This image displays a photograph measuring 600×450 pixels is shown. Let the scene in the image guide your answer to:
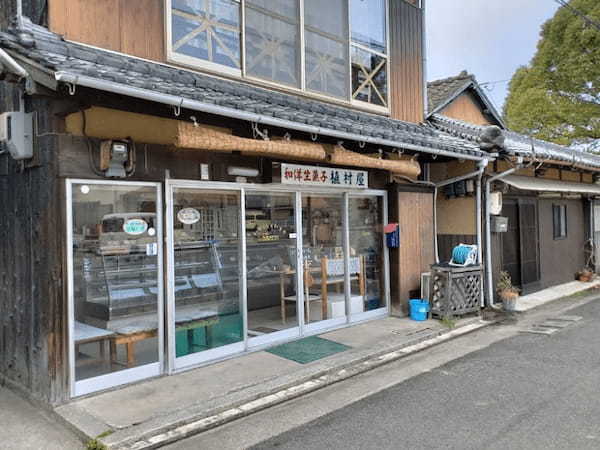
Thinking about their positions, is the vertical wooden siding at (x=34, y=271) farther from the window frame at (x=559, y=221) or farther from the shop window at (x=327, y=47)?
the window frame at (x=559, y=221)

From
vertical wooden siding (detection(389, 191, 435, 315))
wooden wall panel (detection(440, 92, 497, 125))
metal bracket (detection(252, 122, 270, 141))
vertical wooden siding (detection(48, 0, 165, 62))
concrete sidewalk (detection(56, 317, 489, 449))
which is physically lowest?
concrete sidewalk (detection(56, 317, 489, 449))

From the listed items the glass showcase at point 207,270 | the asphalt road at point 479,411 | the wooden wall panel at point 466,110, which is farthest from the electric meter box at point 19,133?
the wooden wall panel at point 466,110

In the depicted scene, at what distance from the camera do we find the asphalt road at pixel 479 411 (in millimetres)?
4082

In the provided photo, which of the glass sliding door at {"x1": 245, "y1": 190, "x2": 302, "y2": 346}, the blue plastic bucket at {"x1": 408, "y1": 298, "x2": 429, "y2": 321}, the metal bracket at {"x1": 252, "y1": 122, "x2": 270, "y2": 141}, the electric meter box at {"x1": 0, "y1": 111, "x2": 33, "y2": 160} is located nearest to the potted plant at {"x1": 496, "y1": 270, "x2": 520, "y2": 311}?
the blue plastic bucket at {"x1": 408, "y1": 298, "x2": 429, "y2": 321}

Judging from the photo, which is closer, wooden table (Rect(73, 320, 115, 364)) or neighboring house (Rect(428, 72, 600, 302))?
wooden table (Rect(73, 320, 115, 364))

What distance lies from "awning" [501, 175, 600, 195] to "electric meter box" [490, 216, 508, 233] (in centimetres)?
73

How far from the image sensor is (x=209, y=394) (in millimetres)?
5098

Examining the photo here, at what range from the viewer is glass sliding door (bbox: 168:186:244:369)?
590cm

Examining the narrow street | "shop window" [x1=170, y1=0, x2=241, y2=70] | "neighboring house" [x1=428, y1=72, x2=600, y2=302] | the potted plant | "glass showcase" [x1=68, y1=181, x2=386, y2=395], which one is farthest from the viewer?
"neighboring house" [x1=428, y1=72, x2=600, y2=302]

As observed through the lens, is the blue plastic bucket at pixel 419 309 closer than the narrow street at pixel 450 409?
No

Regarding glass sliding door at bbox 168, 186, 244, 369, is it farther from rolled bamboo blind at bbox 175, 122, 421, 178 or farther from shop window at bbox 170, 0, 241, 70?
shop window at bbox 170, 0, 241, 70

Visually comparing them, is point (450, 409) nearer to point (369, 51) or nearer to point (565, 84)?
point (369, 51)

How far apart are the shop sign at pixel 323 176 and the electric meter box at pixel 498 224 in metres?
3.19

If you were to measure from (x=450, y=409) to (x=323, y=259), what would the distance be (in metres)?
3.70
